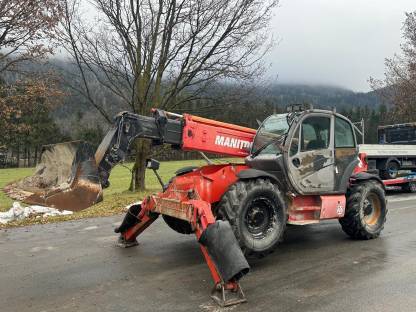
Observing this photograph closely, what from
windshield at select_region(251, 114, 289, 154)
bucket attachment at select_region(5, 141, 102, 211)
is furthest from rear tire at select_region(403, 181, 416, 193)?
bucket attachment at select_region(5, 141, 102, 211)

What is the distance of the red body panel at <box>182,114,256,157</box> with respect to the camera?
22.7 ft

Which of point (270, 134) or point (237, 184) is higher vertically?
point (270, 134)

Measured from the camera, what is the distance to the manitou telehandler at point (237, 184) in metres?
5.84

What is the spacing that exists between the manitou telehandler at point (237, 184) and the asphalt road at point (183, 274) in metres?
0.41

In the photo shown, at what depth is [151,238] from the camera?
8.82 metres

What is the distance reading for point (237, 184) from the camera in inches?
265

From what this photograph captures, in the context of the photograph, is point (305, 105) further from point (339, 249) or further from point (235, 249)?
point (235, 249)

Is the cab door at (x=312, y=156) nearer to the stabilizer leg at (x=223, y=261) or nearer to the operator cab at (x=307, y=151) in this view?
the operator cab at (x=307, y=151)

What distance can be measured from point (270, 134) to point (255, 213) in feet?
5.38

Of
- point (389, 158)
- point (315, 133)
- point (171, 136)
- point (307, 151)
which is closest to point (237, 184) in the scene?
point (171, 136)

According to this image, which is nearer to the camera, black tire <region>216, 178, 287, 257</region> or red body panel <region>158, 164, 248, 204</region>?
black tire <region>216, 178, 287, 257</region>

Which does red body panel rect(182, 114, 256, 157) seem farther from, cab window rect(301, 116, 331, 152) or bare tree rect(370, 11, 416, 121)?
bare tree rect(370, 11, 416, 121)

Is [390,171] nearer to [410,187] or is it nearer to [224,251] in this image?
[410,187]

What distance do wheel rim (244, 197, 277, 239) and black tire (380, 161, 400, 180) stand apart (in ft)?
37.8
